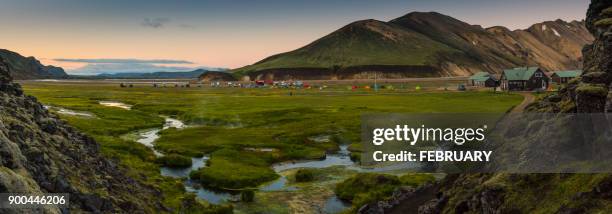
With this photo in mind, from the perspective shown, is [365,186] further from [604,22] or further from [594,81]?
[604,22]

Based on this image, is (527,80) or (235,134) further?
(527,80)

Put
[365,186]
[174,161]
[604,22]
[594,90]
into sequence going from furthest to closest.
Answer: [174,161], [365,186], [604,22], [594,90]

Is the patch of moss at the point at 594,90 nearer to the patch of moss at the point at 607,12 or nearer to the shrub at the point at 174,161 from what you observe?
the patch of moss at the point at 607,12

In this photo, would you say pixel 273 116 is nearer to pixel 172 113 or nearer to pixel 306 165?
pixel 172 113

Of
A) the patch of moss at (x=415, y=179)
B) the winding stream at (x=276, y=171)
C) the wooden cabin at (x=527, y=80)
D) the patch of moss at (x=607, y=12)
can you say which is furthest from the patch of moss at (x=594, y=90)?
the wooden cabin at (x=527, y=80)

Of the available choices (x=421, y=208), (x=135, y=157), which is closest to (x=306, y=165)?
(x=135, y=157)

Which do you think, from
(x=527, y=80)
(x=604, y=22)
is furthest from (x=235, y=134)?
(x=527, y=80)

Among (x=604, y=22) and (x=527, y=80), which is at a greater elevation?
(x=604, y=22)
